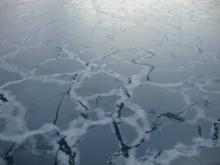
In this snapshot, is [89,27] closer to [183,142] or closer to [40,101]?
[40,101]

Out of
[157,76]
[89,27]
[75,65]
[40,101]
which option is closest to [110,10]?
[89,27]

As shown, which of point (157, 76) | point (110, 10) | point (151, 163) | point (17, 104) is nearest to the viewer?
point (151, 163)

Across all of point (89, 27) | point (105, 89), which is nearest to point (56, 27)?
point (89, 27)

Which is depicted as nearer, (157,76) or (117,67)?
(157,76)

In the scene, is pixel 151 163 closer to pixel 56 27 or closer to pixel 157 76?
pixel 157 76

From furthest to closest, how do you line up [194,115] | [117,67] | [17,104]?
[117,67]
[17,104]
[194,115]

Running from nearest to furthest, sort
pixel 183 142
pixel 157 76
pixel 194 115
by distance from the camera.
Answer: pixel 183 142
pixel 194 115
pixel 157 76
